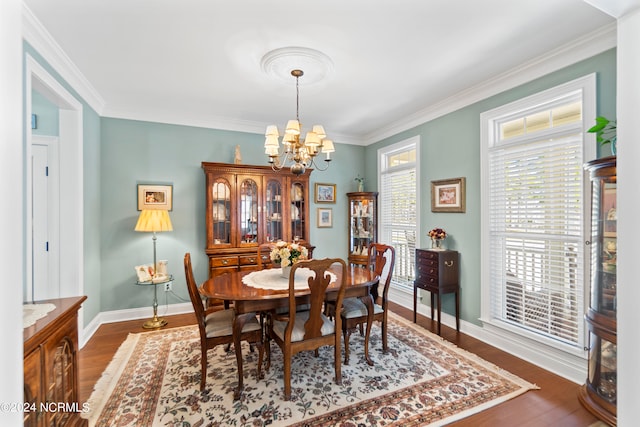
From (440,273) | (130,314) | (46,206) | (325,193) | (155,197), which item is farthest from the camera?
(325,193)

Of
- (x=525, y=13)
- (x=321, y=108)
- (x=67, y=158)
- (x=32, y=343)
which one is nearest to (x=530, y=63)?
(x=525, y=13)

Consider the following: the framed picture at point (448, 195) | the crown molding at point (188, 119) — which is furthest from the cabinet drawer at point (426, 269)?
the crown molding at point (188, 119)

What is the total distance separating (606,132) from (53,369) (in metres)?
3.79

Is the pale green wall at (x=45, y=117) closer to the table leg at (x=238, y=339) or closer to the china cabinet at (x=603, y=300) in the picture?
the table leg at (x=238, y=339)

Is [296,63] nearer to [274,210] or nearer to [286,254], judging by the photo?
[286,254]

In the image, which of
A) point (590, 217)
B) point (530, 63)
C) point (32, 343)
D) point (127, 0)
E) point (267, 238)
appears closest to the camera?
point (32, 343)

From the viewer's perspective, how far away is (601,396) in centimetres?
200

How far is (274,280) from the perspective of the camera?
2.74 m

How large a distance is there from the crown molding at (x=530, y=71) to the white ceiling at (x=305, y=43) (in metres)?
0.05

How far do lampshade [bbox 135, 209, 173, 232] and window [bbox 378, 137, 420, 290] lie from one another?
324 centimetres

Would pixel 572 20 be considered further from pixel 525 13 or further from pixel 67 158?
pixel 67 158

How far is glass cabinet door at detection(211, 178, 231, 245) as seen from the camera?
13.2 ft

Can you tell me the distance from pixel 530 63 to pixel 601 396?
2696mm

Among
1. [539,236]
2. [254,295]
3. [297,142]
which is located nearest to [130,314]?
[254,295]
